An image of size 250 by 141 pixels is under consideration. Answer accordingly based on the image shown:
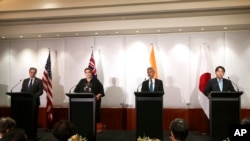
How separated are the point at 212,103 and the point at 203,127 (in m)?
2.38

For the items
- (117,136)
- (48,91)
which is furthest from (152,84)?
(48,91)

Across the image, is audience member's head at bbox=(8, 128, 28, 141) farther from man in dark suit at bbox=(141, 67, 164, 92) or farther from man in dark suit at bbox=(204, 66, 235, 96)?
man in dark suit at bbox=(204, 66, 235, 96)

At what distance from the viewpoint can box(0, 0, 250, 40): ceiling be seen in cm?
630

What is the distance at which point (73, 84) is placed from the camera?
7.97 m

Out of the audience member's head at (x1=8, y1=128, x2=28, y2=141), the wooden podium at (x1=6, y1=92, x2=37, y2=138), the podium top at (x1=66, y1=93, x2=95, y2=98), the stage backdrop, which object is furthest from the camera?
the stage backdrop

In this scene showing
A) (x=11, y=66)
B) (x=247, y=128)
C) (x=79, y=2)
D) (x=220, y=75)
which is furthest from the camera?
(x=11, y=66)

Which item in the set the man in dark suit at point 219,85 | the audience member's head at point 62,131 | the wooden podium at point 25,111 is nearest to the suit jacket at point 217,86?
the man in dark suit at point 219,85

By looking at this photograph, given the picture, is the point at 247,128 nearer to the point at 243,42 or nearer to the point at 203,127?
the point at 203,127

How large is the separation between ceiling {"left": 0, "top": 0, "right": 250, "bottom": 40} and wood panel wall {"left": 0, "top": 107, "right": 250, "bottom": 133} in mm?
2065

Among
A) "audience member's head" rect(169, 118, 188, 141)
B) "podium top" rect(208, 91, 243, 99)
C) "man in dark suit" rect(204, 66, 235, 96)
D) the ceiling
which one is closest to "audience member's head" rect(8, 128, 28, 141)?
"audience member's head" rect(169, 118, 188, 141)

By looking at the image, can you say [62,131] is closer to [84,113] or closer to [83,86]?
[84,113]

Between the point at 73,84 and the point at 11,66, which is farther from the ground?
the point at 11,66

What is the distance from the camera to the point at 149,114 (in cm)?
504

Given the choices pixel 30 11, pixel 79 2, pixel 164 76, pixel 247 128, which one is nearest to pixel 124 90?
pixel 164 76
